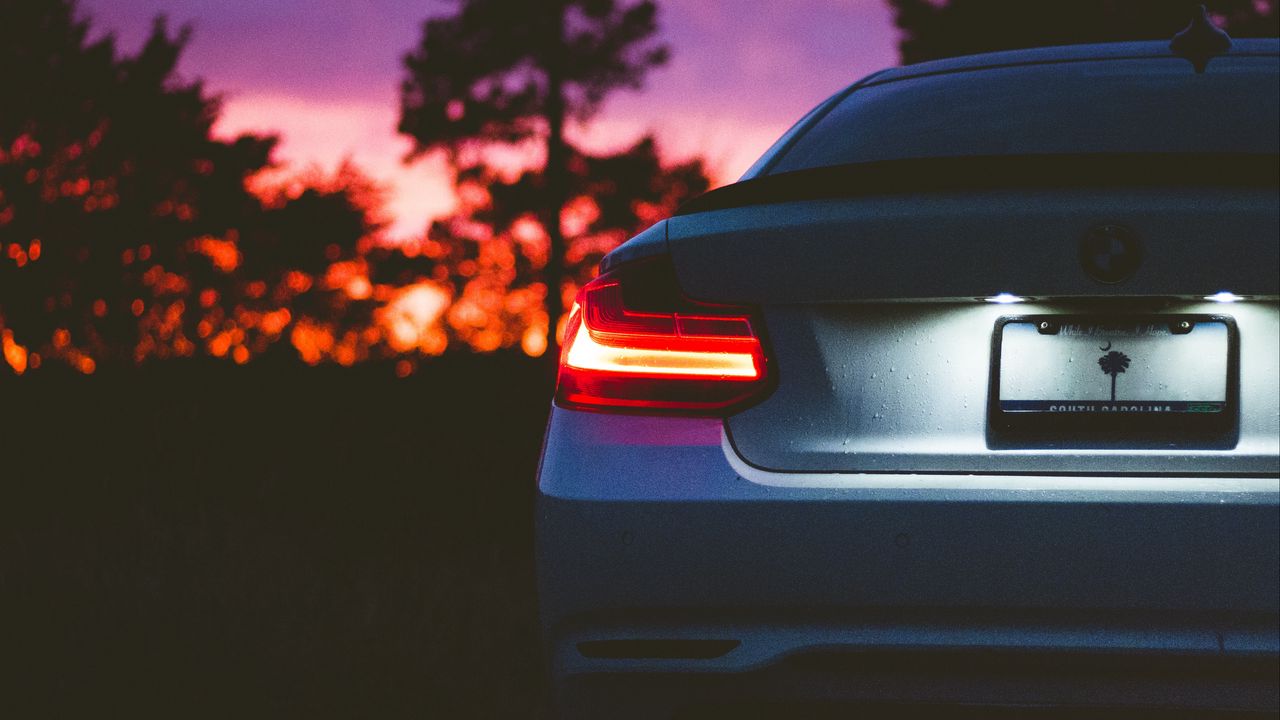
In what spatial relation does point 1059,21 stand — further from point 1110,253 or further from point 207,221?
point 1110,253

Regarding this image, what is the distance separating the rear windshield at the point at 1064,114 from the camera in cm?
276

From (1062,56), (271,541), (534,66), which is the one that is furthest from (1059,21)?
(1062,56)

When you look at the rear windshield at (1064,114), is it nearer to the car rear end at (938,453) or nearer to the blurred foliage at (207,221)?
the car rear end at (938,453)

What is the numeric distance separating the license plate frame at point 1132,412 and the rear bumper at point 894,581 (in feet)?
0.29

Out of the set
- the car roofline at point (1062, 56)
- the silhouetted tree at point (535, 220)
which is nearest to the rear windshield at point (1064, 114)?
the car roofline at point (1062, 56)

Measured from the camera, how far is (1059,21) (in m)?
34.2

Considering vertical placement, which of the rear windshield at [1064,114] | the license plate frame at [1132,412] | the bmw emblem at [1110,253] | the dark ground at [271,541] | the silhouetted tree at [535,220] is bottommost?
the dark ground at [271,541]

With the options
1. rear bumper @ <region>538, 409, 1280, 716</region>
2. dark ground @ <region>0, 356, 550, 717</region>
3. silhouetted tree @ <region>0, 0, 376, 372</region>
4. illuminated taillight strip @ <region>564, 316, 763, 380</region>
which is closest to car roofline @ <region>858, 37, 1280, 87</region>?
illuminated taillight strip @ <region>564, 316, 763, 380</region>

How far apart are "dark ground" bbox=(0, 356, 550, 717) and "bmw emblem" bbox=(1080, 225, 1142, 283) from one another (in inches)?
66.7

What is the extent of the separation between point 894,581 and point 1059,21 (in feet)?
116

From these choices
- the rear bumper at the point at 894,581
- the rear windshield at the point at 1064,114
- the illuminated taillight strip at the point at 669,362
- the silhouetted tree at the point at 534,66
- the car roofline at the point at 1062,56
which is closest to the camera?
the rear bumper at the point at 894,581

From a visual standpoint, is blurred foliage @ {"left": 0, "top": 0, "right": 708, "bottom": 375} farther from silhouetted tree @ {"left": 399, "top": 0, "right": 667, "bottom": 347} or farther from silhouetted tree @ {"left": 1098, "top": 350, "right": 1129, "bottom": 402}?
silhouetted tree @ {"left": 1098, "top": 350, "right": 1129, "bottom": 402}

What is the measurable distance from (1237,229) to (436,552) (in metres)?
4.65

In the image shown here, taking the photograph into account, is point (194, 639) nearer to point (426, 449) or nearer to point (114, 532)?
point (114, 532)
